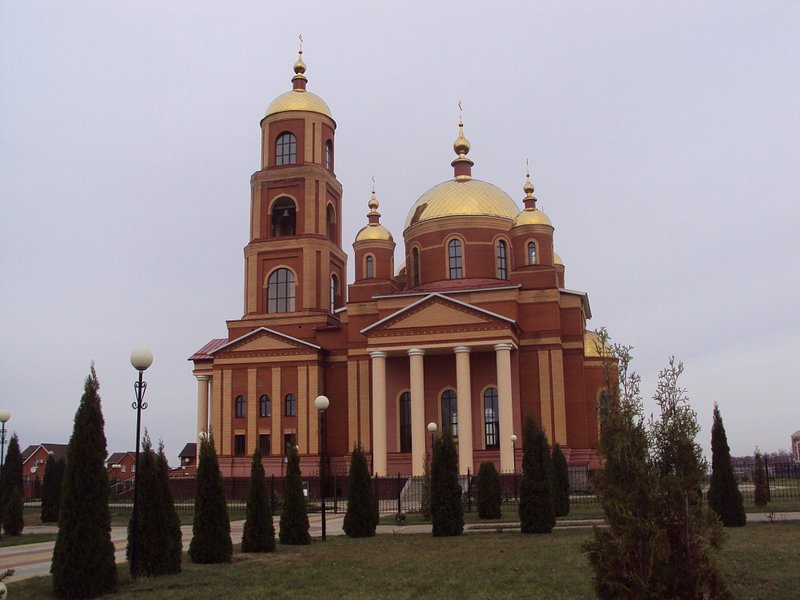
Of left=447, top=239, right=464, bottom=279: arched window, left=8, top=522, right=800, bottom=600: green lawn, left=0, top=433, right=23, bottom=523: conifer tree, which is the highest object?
left=447, top=239, right=464, bottom=279: arched window

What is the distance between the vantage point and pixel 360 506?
19.5 meters

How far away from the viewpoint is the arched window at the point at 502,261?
42344 millimetres

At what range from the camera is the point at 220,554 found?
14391 millimetres

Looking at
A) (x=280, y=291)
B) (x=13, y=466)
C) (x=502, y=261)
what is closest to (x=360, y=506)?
(x=13, y=466)

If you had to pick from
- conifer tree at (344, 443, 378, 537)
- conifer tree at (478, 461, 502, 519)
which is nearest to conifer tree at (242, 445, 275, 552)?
conifer tree at (344, 443, 378, 537)

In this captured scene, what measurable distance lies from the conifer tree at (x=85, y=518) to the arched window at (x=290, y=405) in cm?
2806

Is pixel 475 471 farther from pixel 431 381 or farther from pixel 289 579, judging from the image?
pixel 289 579

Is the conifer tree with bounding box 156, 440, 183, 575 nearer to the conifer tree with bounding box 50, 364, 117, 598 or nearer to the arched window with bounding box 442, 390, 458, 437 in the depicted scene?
the conifer tree with bounding box 50, 364, 117, 598

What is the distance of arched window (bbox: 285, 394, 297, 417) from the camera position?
4022 cm

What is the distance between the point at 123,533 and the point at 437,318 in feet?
58.0

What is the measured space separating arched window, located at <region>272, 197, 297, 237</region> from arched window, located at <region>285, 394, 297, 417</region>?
9.30 meters

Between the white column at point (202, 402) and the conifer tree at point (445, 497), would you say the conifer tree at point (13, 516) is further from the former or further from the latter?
the white column at point (202, 402)

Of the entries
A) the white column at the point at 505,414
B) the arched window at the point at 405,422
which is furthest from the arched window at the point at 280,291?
the white column at the point at 505,414

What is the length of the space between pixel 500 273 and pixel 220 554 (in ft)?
97.8
